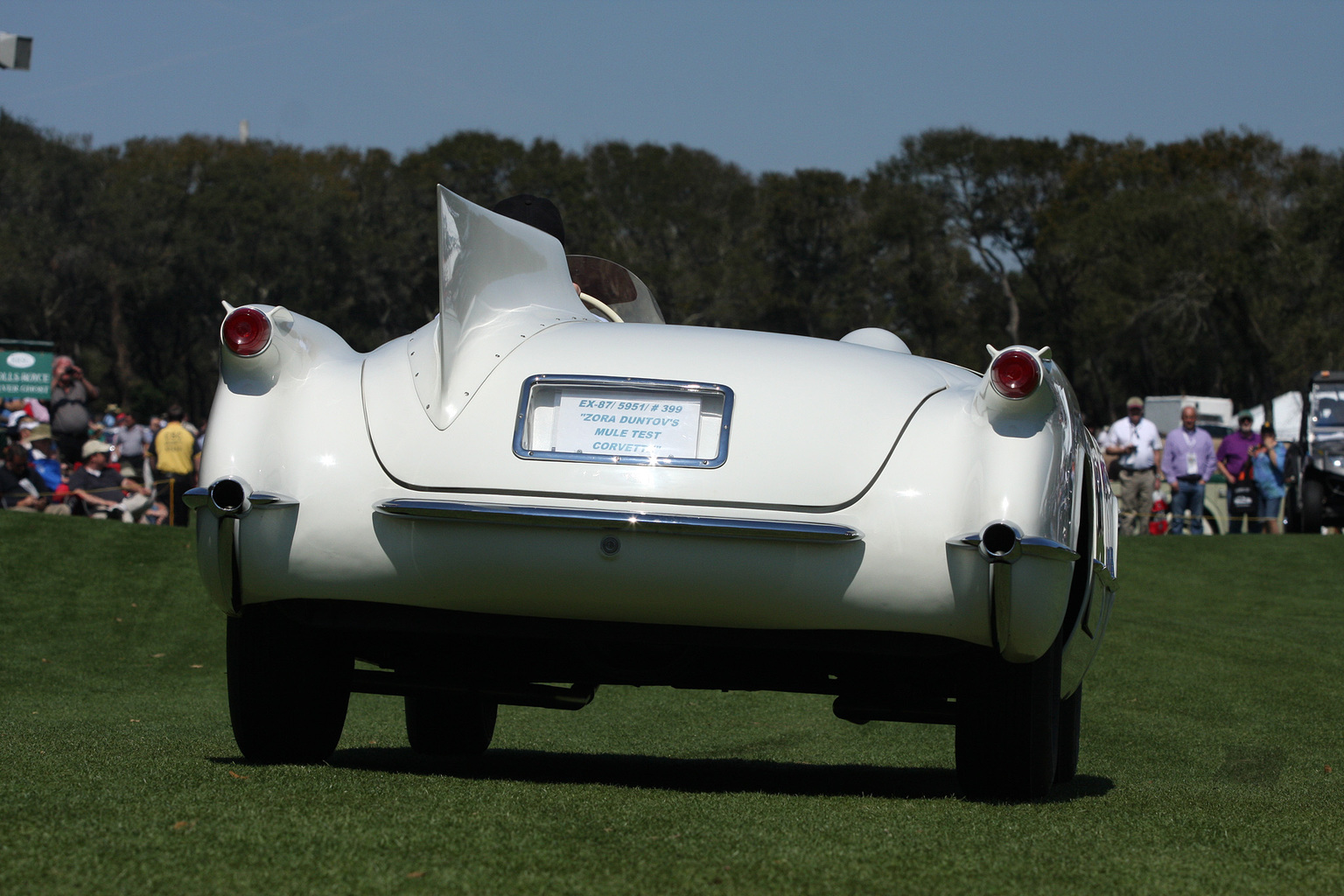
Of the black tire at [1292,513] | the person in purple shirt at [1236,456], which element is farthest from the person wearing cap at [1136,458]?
the black tire at [1292,513]

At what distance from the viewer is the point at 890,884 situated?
2.68 meters

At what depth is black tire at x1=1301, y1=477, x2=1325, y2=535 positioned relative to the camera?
827 inches

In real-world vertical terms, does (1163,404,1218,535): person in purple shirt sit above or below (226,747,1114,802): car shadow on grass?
above

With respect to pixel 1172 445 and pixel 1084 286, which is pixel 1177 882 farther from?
pixel 1084 286

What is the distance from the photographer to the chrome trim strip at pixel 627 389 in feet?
11.4

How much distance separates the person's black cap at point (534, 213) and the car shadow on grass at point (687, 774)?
69.4 inches

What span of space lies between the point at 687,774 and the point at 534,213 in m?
1.94

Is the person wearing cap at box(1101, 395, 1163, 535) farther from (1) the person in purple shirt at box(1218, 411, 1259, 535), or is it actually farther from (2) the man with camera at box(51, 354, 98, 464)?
(2) the man with camera at box(51, 354, 98, 464)

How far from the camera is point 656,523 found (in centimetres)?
338

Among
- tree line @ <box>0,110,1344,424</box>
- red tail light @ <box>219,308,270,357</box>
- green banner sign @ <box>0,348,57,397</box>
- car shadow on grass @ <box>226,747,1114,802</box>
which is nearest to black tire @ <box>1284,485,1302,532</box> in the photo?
car shadow on grass @ <box>226,747,1114,802</box>

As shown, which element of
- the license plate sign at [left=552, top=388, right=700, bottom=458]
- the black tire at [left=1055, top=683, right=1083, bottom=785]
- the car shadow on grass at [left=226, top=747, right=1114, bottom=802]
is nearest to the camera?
the license plate sign at [left=552, top=388, right=700, bottom=458]

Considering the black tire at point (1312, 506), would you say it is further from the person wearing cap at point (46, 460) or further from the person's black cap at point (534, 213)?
the person's black cap at point (534, 213)

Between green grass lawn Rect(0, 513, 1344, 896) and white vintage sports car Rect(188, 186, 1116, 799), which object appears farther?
white vintage sports car Rect(188, 186, 1116, 799)

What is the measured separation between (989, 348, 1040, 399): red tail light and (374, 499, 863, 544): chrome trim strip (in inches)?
19.8
